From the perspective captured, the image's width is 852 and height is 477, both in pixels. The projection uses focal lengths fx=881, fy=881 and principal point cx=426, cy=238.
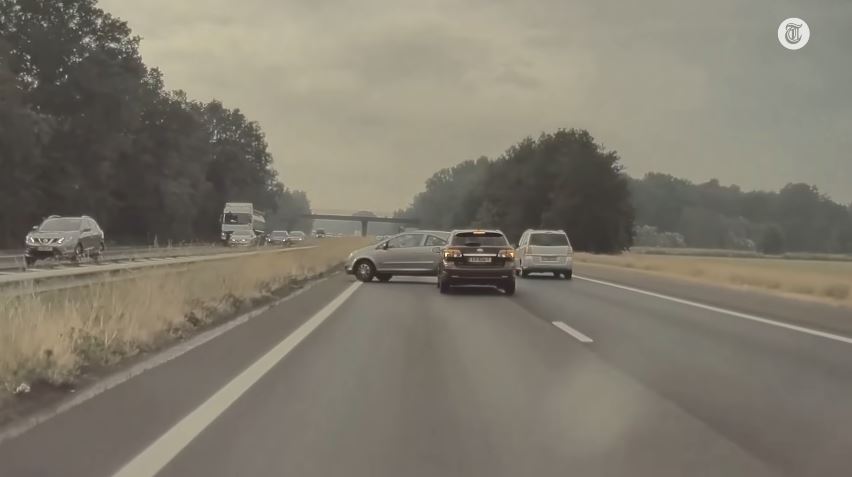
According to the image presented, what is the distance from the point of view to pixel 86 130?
61.1 m

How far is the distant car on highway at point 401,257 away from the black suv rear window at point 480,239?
4720 millimetres

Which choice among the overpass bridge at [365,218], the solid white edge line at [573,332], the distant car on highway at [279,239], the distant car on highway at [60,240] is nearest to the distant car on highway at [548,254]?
the solid white edge line at [573,332]

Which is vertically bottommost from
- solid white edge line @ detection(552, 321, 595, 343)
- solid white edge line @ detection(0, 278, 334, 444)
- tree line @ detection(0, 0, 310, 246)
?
solid white edge line @ detection(0, 278, 334, 444)

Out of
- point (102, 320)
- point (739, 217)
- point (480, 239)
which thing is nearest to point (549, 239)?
point (480, 239)

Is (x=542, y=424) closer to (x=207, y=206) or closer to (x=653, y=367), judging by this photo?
(x=653, y=367)

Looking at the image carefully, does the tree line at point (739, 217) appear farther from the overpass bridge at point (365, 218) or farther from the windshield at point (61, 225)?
the windshield at point (61, 225)

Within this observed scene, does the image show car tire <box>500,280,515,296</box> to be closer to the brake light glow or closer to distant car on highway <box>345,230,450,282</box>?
the brake light glow

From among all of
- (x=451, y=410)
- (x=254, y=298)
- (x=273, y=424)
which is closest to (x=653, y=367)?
(x=451, y=410)

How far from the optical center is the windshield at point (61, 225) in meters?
33.3

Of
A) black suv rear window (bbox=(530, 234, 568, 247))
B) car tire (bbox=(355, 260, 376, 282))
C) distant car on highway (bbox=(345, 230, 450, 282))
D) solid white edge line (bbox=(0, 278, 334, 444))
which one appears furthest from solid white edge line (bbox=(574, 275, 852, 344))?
solid white edge line (bbox=(0, 278, 334, 444))

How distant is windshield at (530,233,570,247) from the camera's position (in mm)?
31828

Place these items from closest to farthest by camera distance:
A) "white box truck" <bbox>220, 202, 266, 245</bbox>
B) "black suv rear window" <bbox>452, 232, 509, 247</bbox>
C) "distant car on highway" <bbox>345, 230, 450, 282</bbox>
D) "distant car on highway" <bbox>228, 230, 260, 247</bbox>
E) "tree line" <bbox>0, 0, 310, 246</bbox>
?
"black suv rear window" <bbox>452, 232, 509, 247</bbox>, "distant car on highway" <bbox>345, 230, 450, 282</bbox>, "tree line" <bbox>0, 0, 310, 246</bbox>, "distant car on highway" <bbox>228, 230, 260, 247</bbox>, "white box truck" <bbox>220, 202, 266, 245</bbox>

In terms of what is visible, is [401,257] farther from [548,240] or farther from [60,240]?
[60,240]

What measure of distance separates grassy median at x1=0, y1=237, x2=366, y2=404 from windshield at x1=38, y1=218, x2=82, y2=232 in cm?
1412
